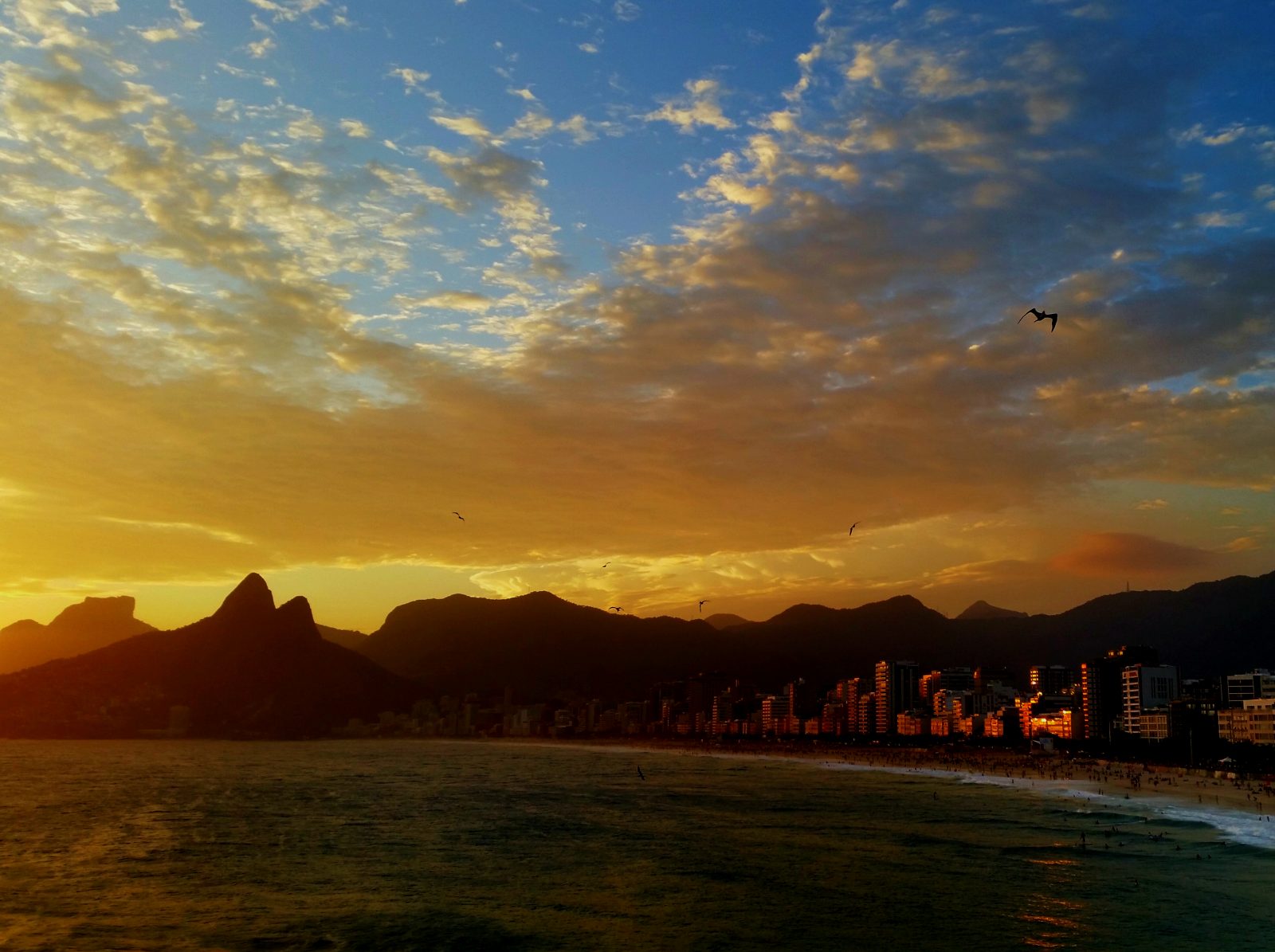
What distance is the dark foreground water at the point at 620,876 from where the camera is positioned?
41.7 meters

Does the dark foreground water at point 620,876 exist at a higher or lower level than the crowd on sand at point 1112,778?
higher

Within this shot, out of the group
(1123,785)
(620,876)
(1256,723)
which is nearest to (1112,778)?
(1123,785)

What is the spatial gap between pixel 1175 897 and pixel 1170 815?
41.4 meters

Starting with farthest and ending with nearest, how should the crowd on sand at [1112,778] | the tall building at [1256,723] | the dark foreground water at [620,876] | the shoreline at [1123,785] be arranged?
the tall building at [1256,723], the crowd on sand at [1112,778], the shoreline at [1123,785], the dark foreground water at [620,876]

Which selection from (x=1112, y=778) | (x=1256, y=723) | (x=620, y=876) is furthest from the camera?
(x=1256, y=723)

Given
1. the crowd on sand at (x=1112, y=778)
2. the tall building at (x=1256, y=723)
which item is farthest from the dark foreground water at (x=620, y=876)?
the tall building at (x=1256, y=723)

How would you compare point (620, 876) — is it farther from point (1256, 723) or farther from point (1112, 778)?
point (1256, 723)

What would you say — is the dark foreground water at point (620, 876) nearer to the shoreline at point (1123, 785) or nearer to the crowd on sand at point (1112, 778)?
the shoreline at point (1123, 785)

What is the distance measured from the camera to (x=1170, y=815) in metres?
84.1

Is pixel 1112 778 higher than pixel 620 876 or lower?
lower

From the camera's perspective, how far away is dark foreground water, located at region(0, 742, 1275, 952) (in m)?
41.7

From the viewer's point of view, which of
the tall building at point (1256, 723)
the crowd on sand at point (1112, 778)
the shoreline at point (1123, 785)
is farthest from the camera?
the tall building at point (1256, 723)

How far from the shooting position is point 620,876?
56.3m

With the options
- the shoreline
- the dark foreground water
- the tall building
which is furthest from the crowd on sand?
the tall building
